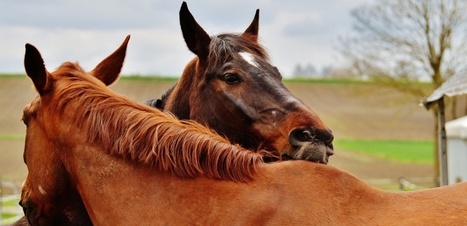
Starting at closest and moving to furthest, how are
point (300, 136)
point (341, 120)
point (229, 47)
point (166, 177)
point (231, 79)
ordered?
point (166, 177) < point (300, 136) < point (231, 79) < point (229, 47) < point (341, 120)

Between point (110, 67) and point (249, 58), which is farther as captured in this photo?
point (249, 58)

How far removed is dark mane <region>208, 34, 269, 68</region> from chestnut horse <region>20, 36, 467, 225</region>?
4.97 ft

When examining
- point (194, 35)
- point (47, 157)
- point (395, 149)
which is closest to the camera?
point (47, 157)

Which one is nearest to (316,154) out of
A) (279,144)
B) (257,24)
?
(279,144)

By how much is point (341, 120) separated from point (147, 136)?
51349 millimetres

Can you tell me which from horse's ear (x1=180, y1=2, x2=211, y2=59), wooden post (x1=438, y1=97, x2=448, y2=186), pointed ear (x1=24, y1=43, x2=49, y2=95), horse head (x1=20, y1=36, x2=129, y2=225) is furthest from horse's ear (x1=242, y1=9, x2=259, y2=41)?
wooden post (x1=438, y1=97, x2=448, y2=186)

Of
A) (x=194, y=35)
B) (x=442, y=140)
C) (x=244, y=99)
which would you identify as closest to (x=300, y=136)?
(x=244, y=99)

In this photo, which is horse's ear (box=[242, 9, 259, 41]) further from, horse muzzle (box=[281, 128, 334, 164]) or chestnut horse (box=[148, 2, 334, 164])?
horse muzzle (box=[281, 128, 334, 164])

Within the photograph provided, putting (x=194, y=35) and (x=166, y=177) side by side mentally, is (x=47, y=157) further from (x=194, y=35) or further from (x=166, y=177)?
(x=194, y=35)

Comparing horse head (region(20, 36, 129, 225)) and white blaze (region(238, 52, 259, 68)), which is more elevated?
white blaze (region(238, 52, 259, 68))

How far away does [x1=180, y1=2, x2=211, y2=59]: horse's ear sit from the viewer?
5676 mm

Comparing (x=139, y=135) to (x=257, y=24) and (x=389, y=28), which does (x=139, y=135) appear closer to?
(x=257, y=24)

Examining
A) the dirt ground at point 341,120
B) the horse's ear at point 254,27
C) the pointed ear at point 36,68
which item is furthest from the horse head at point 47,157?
the dirt ground at point 341,120

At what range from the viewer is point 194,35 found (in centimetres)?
573
